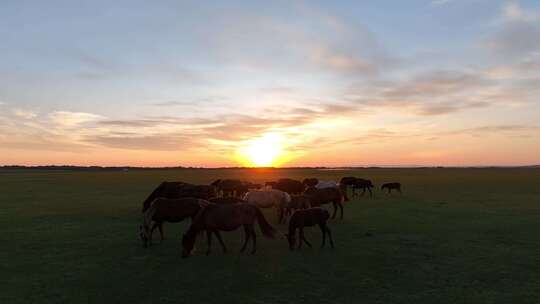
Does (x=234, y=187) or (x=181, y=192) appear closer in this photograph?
(x=181, y=192)

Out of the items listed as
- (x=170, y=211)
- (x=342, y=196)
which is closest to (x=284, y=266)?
(x=170, y=211)

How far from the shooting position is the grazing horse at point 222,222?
12.7 m

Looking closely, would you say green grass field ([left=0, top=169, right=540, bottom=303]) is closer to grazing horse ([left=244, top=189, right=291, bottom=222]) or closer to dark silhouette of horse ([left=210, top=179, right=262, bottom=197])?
grazing horse ([left=244, top=189, right=291, bottom=222])

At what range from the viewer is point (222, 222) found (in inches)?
516

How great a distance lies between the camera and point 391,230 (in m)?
17.0

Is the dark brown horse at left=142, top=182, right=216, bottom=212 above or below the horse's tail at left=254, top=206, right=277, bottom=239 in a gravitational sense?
above

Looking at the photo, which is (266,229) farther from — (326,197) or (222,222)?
(326,197)

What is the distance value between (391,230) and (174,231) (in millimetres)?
9410

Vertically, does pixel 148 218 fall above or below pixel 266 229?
above

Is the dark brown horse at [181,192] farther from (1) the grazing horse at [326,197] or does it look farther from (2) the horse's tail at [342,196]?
(2) the horse's tail at [342,196]

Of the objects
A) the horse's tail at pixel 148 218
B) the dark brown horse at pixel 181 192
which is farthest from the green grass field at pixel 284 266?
the dark brown horse at pixel 181 192

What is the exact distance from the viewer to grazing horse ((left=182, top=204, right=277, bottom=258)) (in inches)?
501

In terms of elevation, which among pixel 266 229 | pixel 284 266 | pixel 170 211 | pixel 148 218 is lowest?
pixel 284 266

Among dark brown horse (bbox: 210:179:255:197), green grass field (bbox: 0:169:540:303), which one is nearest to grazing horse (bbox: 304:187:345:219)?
green grass field (bbox: 0:169:540:303)
